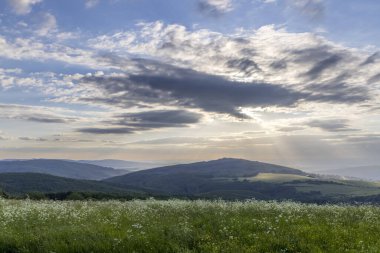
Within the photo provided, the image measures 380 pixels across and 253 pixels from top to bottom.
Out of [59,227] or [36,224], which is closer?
[59,227]

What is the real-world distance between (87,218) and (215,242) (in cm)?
815

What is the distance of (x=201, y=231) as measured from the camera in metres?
13.7

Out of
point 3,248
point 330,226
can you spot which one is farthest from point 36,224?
point 330,226

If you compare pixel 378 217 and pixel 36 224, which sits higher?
pixel 378 217

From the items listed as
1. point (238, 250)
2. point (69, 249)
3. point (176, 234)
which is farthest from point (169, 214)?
point (238, 250)

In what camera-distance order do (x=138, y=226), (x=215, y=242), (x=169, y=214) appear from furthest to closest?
(x=169, y=214)
(x=138, y=226)
(x=215, y=242)

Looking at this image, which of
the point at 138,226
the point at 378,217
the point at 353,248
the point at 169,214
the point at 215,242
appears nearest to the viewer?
the point at 353,248

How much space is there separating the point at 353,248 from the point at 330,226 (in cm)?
270

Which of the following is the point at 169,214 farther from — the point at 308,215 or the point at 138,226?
the point at 308,215

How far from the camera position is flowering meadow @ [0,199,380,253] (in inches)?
473

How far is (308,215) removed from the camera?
16.2m

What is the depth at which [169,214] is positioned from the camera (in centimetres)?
1809

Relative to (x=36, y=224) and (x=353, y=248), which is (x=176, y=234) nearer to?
(x=353, y=248)

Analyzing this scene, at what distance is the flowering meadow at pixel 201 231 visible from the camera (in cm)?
1202
